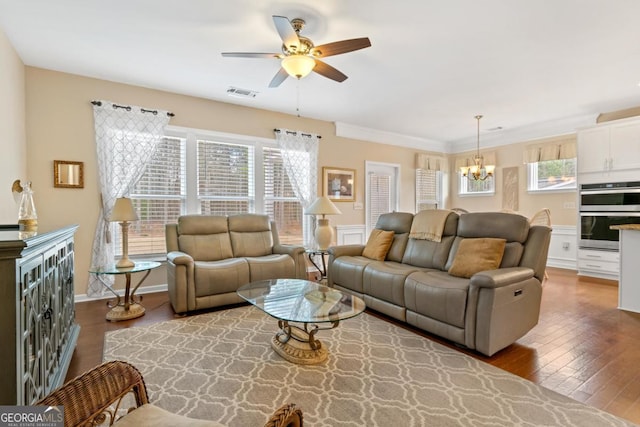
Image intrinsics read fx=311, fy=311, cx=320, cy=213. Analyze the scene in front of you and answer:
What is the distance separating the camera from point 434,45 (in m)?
2.99

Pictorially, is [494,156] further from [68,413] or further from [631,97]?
[68,413]

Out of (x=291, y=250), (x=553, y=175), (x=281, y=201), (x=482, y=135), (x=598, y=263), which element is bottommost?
(x=598, y=263)

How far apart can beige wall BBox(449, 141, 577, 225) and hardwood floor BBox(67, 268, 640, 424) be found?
214 cm

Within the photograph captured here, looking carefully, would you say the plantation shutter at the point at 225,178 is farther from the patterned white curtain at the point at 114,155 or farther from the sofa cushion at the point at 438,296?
the sofa cushion at the point at 438,296

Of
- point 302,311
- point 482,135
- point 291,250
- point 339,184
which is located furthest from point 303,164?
point 482,135

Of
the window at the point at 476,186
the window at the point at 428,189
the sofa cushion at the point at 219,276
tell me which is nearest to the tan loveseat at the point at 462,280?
the sofa cushion at the point at 219,276

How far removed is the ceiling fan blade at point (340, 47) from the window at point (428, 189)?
16.1 feet

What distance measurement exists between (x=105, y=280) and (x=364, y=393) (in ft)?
11.5

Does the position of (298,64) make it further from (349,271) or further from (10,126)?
(10,126)

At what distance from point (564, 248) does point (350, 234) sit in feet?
12.8

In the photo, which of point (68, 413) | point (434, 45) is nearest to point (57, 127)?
point (68, 413)

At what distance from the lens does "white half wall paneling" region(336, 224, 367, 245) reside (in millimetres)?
5811

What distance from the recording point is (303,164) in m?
5.32

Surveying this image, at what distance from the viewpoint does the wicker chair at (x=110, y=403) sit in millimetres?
893
